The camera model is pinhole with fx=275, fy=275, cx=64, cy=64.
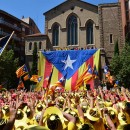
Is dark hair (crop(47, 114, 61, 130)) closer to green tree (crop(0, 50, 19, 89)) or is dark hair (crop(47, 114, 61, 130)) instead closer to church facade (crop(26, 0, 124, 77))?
green tree (crop(0, 50, 19, 89))

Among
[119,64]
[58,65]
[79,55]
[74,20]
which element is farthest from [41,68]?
[74,20]

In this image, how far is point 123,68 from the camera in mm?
33750

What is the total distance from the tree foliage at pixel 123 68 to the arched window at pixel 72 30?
12.1 meters

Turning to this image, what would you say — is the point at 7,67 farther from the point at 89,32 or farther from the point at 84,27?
the point at 89,32

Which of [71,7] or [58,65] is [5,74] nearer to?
[58,65]

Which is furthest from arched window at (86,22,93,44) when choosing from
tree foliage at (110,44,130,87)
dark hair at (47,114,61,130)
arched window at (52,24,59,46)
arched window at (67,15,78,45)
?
dark hair at (47,114,61,130)

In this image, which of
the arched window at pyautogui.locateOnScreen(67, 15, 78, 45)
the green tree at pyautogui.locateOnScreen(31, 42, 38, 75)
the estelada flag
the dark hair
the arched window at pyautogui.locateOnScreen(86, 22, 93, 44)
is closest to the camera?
the dark hair

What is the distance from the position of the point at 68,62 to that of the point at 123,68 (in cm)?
685

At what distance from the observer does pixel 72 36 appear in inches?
1826

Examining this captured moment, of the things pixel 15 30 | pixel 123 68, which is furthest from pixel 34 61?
pixel 123 68

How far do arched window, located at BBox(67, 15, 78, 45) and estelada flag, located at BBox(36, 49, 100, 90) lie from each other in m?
9.96

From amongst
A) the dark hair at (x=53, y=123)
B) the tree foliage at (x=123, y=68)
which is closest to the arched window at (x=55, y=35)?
the tree foliage at (x=123, y=68)

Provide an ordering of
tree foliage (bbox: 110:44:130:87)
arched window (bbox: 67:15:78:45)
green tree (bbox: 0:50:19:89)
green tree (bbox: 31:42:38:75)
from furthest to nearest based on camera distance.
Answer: arched window (bbox: 67:15:78:45) < green tree (bbox: 31:42:38:75) < green tree (bbox: 0:50:19:89) < tree foliage (bbox: 110:44:130:87)

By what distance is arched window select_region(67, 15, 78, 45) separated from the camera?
46.1 metres
